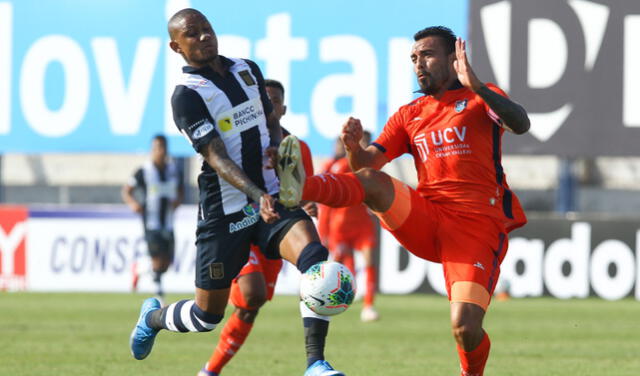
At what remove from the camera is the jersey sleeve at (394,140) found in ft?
22.4

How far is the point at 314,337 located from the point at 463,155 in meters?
1.38

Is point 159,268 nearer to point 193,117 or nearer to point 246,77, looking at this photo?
point 246,77

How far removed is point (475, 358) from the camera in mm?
6375

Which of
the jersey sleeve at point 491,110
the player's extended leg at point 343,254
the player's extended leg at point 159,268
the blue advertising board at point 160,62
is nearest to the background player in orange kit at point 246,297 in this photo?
the jersey sleeve at point 491,110

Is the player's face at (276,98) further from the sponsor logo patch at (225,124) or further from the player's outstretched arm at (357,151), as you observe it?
the player's outstretched arm at (357,151)

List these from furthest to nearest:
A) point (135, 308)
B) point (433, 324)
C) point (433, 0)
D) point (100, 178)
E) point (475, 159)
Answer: point (100, 178) → point (433, 0) → point (135, 308) → point (433, 324) → point (475, 159)

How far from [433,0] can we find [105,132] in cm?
596

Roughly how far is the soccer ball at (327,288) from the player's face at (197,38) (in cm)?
154

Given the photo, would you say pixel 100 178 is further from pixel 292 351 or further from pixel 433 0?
pixel 292 351

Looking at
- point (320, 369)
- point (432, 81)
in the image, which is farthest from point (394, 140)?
point (320, 369)

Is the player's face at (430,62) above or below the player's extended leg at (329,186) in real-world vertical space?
above

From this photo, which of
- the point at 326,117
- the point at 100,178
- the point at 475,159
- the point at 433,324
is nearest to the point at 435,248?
the point at 475,159

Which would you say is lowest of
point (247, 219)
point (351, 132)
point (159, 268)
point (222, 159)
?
point (159, 268)

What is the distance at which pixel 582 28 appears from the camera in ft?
55.0
